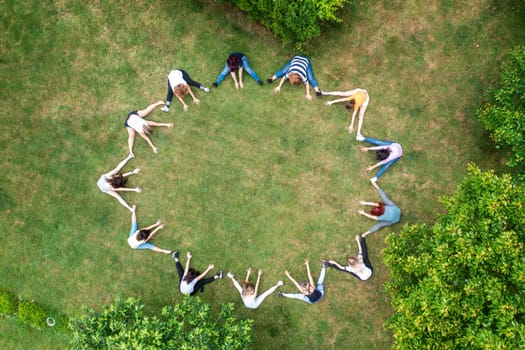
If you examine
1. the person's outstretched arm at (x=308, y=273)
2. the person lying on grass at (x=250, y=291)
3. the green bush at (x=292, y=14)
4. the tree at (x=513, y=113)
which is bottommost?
the person lying on grass at (x=250, y=291)

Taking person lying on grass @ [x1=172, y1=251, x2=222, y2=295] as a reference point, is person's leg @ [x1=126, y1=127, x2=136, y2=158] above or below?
above

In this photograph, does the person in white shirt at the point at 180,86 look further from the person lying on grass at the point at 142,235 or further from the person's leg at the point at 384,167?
the person's leg at the point at 384,167

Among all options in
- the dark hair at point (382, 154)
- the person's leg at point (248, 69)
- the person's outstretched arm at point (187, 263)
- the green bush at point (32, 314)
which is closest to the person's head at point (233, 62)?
the person's leg at point (248, 69)

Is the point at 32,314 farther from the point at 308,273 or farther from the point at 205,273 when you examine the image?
the point at 308,273

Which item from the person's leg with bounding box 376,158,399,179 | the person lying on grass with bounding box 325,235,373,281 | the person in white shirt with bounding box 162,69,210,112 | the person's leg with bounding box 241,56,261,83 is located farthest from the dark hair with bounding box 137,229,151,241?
the person's leg with bounding box 376,158,399,179

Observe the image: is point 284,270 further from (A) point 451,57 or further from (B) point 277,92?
(A) point 451,57

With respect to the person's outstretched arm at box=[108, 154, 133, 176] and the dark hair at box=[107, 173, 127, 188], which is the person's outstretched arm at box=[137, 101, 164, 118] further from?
the dark hair at box=[107, 173, 127, 188]
